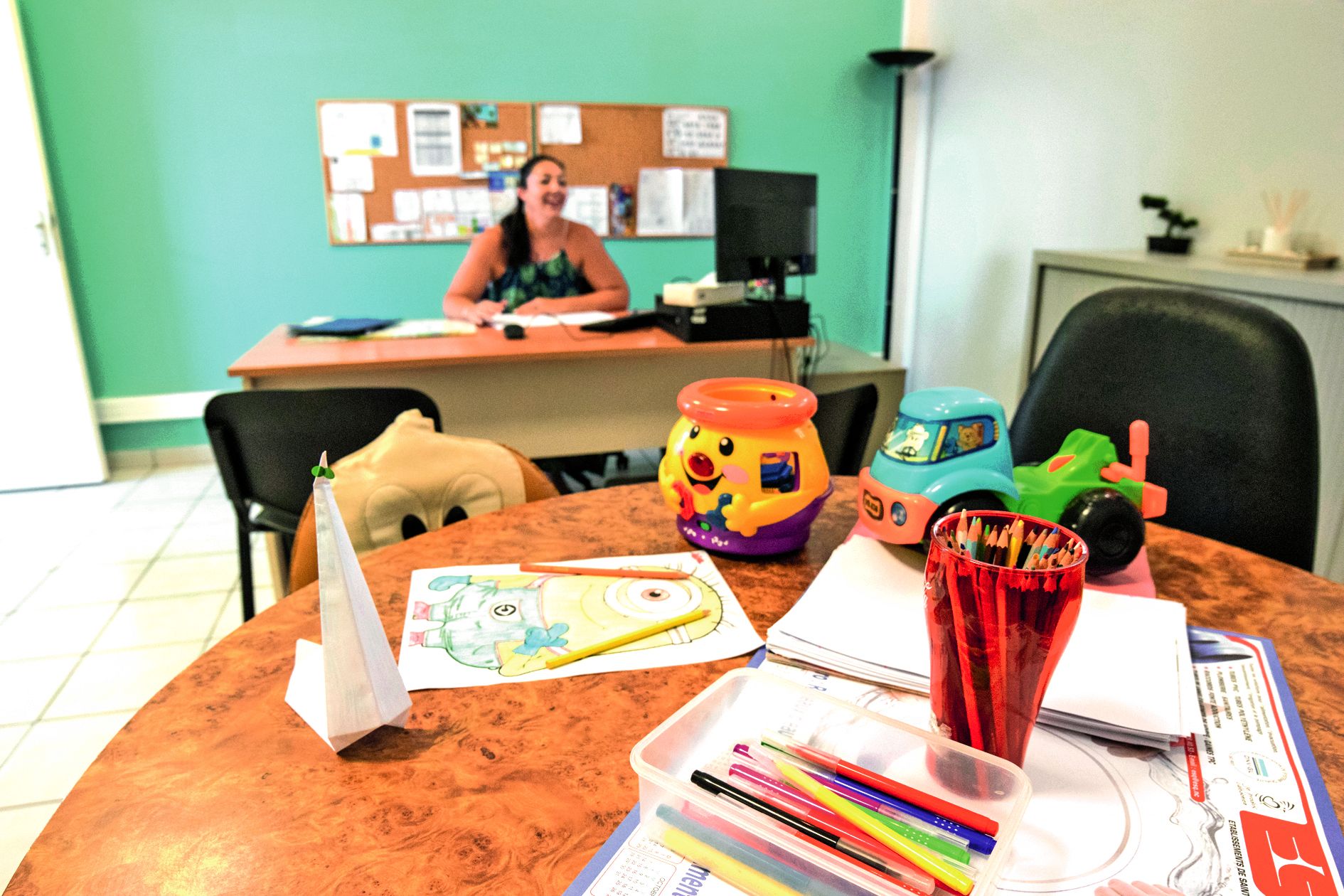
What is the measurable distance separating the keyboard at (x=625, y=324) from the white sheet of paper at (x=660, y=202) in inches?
59.8

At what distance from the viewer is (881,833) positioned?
425mm

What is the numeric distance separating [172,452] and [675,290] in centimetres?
266

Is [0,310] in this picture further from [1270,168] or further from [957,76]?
[1270,168]

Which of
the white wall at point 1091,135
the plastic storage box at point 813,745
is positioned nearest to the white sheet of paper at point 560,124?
the white wall at point 1091,135

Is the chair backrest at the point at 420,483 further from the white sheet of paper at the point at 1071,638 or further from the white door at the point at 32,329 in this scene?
the white door at the point at 32,329

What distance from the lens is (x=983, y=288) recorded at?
369cm

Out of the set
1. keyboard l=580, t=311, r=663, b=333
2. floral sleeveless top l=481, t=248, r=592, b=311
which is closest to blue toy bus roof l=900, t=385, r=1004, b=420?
keyboard l=580, t=311, r=663, b=333

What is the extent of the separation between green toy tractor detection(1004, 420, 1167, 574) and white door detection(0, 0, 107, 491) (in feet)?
12.4

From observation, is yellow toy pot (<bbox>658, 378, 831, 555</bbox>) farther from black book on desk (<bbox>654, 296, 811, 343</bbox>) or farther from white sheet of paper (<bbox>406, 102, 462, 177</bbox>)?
white sheet of paper (<bbox>406, 102, 462, 177</bbox>)

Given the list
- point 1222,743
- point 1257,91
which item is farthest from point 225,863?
point 1257,91

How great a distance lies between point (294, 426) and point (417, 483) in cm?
56

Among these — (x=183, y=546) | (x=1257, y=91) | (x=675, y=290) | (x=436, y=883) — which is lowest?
(x=183, y=546)

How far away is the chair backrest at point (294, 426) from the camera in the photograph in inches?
59.9

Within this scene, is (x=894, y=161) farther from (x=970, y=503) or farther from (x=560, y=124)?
(x=970, y=503)
